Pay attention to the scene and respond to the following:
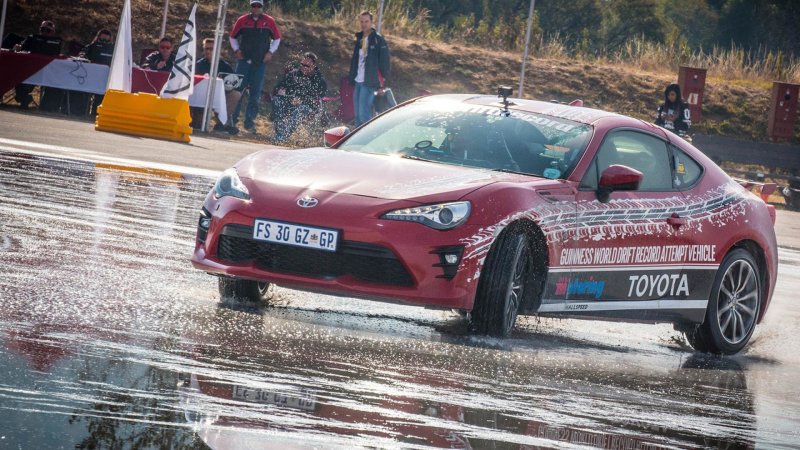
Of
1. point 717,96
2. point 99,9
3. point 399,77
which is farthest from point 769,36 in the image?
point 99,9

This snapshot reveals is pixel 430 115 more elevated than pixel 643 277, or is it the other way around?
pixel 430 115

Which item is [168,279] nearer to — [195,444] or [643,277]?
[643,277]

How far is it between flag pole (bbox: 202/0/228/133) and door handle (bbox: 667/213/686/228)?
16.3 meters

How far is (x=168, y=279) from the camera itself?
8938 mm

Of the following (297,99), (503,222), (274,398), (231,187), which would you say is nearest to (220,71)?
(297,99)

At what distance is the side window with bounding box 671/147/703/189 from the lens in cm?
967

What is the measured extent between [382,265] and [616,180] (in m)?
1.77

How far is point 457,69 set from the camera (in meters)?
43.7

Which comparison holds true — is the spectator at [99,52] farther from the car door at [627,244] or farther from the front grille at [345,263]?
the front grille at [345,263]

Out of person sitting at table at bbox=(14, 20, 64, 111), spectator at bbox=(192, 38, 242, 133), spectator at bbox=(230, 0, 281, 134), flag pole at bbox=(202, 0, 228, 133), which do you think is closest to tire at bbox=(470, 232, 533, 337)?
flag pole at bbox=(202, 0, 228, 133)

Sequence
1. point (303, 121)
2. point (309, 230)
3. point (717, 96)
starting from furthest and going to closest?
1. point (717, 96)
2. point (303, 121)
3. point (309, 230)

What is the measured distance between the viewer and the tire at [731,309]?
9.60m

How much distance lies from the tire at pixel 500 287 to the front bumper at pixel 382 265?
4.2 inches

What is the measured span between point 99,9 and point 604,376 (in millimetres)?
36089
